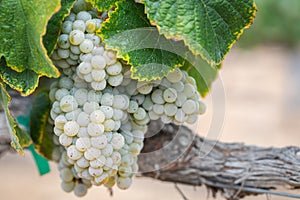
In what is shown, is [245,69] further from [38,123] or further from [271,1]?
[38,123]

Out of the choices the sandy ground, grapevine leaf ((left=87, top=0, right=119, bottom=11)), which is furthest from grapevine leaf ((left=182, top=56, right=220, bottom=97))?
the sandy ground

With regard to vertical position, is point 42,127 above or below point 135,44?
below

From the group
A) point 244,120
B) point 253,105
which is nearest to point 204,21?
point 244,120

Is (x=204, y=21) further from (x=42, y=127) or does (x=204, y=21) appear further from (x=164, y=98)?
(x=42, y=127)

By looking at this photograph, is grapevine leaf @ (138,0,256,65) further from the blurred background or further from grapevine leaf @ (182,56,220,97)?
the blurred background

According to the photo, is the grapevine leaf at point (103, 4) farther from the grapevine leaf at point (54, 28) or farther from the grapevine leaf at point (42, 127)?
the grapevine leaf at point (42, 127)

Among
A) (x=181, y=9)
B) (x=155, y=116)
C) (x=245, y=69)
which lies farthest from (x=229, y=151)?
(x=245, y=69)
